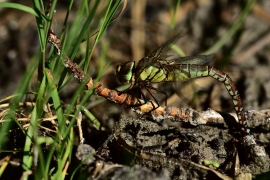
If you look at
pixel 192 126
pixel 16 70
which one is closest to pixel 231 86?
pixel 192 126

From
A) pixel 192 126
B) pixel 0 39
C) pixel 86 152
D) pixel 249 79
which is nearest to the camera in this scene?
pixel 86 152

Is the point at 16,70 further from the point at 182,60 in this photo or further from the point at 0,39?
the point at 182,60

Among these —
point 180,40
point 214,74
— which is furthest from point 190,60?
point 180,40

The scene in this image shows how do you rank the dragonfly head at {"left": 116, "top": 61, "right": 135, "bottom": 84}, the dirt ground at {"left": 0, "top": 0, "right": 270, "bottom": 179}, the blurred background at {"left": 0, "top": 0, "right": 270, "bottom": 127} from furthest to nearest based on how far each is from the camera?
the blurred background at {"left": 0, "top": 0, "right": 270, "bottom": 127}
the dragonfly head at {"left": 116, "top": 61, "right": 135, "bottom": 84}
the dirt ground at {"left": 0, "top": 0, "right": 270, "bottom": 179}

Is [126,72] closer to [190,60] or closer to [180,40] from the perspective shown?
[190,60]

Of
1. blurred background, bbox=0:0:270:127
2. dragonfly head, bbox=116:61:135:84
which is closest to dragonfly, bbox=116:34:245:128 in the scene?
dragonfly head, bbox=116:61:135:84

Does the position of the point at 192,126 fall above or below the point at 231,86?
below

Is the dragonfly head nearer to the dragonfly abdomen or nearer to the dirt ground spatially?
the dirt ground
